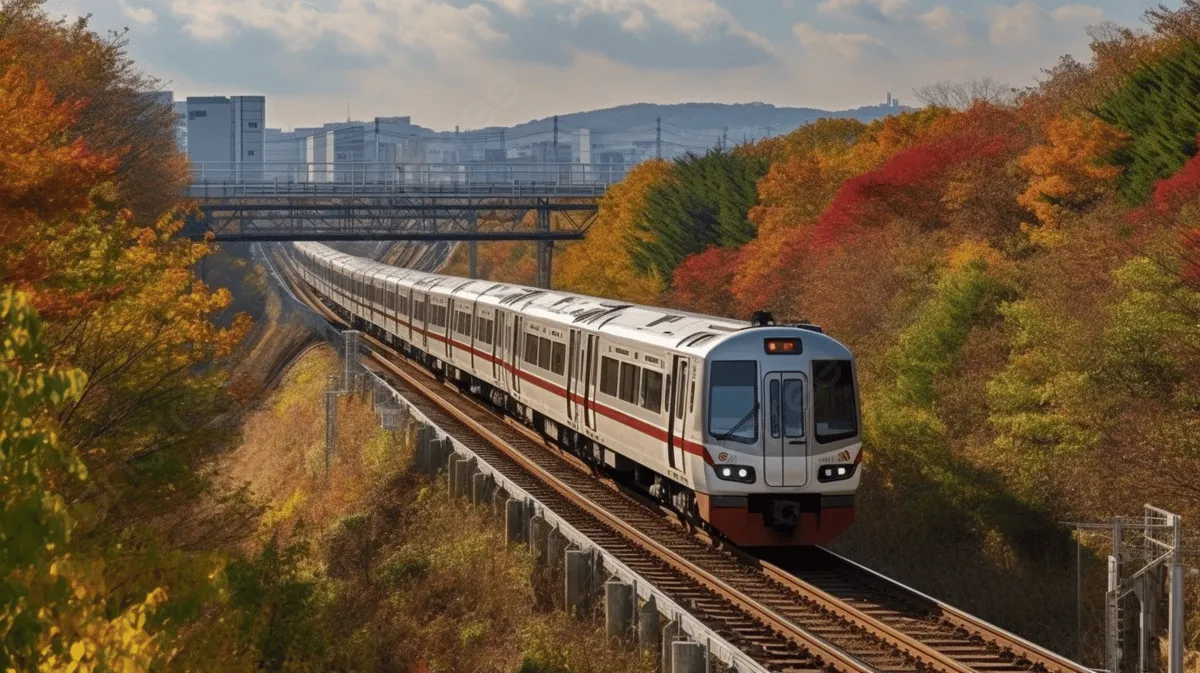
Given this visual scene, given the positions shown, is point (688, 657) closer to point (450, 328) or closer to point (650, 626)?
point (650, 626)

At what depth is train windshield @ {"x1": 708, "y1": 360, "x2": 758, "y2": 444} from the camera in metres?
19.4

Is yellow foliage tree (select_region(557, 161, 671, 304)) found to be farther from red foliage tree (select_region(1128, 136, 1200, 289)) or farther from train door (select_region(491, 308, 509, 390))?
red foliage tree (select_region(1128, 136, 1200, 289))

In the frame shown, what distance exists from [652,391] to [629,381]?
4.31 feet

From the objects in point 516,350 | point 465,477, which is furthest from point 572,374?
point 516,350

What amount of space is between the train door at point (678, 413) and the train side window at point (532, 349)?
9582 millimetres

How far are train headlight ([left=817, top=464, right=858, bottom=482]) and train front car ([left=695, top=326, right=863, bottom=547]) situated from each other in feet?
0.04

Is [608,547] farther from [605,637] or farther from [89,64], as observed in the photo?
[89,64]

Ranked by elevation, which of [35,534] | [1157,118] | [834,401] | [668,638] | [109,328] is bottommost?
[668,638]

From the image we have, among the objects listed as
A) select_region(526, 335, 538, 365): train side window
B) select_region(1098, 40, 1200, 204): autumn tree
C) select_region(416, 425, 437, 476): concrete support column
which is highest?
select_region(1098, 40, 1200, 204): autumn tree

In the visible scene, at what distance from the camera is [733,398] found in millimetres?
19484

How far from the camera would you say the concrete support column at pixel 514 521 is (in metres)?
23.5

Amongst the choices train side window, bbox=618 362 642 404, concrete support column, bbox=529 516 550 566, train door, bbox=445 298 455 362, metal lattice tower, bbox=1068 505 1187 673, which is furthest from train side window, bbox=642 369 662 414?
train door, bbox=445 298 455 362

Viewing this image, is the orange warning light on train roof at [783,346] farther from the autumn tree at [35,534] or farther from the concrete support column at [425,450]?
the concrete support column at [425,450]

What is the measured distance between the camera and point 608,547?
20.8 m
